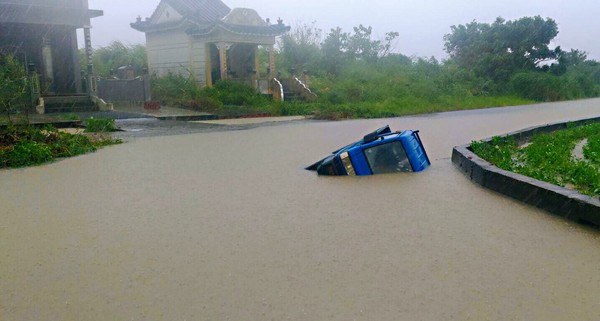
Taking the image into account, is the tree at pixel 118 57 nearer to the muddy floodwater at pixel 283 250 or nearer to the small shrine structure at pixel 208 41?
the small shrine structure at pixel 208 41

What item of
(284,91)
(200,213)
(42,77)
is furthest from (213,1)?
(200,213)

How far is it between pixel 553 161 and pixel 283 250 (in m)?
4.48

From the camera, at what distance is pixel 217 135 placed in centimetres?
1230

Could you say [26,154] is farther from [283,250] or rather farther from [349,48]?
[349,48]

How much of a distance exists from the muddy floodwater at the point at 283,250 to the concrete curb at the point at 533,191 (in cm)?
11

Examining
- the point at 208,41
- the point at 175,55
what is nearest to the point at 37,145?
the point at 208,41

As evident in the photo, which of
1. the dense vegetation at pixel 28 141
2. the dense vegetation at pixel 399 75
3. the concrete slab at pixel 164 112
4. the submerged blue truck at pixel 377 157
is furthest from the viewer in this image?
the dense vegetation at pixel 399 75

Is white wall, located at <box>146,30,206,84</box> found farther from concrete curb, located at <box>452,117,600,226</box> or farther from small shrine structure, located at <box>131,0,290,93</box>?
concrete curb, located at <box>452,117,600,226</box>

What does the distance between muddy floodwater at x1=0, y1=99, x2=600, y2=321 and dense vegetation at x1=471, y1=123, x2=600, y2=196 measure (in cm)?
61

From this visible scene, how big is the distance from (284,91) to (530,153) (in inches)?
651

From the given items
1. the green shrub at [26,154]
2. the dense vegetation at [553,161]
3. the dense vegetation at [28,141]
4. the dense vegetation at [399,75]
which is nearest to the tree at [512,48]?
the dense vegetation at [399,75]

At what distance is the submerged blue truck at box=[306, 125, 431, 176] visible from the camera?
7.04 metres

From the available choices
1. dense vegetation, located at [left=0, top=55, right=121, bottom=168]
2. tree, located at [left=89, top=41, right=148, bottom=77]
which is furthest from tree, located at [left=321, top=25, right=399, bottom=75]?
dense vegetation, located at [left=0, top=55, right=121, bottom=168]

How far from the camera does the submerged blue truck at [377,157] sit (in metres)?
7.04
